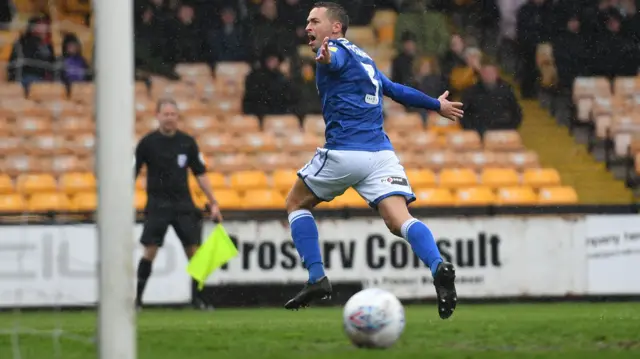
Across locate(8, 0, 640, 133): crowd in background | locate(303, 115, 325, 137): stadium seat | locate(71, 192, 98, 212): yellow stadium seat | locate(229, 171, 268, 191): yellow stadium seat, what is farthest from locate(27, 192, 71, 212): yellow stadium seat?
locate(303, 115, 325, 137): stadium seat

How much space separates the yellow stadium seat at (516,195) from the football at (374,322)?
7254mm

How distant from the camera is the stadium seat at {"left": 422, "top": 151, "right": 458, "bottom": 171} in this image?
1407 centimetres

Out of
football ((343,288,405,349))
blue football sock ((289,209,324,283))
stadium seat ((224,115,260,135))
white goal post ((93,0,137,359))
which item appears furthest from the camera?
stadium seat ((224,115,260,135))

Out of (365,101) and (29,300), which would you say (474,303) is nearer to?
(29,300)

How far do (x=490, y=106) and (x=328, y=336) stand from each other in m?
8.15

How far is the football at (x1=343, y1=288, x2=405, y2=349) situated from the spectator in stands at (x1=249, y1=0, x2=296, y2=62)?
378 inches

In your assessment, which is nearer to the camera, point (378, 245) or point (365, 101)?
point (365, 101)

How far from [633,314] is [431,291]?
9.15 ft

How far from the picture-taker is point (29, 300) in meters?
11.1

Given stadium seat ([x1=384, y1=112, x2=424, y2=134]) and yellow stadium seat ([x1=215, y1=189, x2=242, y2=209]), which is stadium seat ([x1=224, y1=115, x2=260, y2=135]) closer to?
stadium seat ([x1=384, y1=112, x2=424, y2=134])

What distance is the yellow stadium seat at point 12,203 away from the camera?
465 inches

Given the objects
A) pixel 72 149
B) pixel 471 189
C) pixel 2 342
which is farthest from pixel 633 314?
pixel 72 149

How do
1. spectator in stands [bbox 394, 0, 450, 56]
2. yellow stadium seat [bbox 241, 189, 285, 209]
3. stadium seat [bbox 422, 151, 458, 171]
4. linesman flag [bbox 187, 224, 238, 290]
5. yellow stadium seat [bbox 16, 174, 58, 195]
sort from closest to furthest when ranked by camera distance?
linesman flag [bbox 187, 224, 238, 290]
yellow stadium seat [bbox 241, 189, 285, 209]
yellow stadium seat [bbox 16, 174, 58, 195]
stadium seat [bbox 422, 151, 458, 171]
spectator in stands [bbox 394, 0, 450, 56]

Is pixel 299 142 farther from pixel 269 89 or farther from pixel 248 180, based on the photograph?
pixel 248 180
